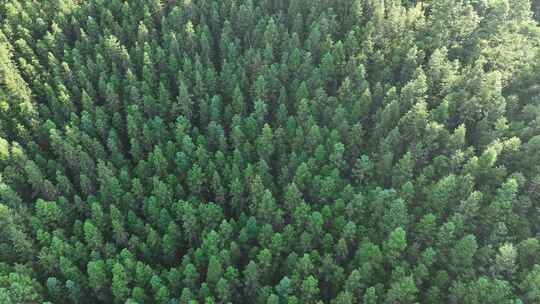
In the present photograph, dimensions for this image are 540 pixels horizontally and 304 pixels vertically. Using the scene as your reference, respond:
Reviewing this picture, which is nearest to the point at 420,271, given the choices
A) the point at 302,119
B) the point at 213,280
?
the point at 213,280

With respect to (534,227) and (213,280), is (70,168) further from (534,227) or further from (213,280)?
(534,227)

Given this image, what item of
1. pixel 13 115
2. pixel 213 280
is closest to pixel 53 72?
pixel 13 115

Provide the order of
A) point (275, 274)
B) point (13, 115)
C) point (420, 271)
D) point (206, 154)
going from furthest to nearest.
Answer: point (13, 115), point (206, 154), point (275, 274), point (420, 271)

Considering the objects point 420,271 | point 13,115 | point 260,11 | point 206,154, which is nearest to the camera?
point 420,271

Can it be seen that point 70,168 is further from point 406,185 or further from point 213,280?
point 406,185

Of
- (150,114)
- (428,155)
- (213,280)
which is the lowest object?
(213,280)

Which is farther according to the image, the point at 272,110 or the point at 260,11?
the point at 260,11

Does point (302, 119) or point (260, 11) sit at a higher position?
point (260, 11)
